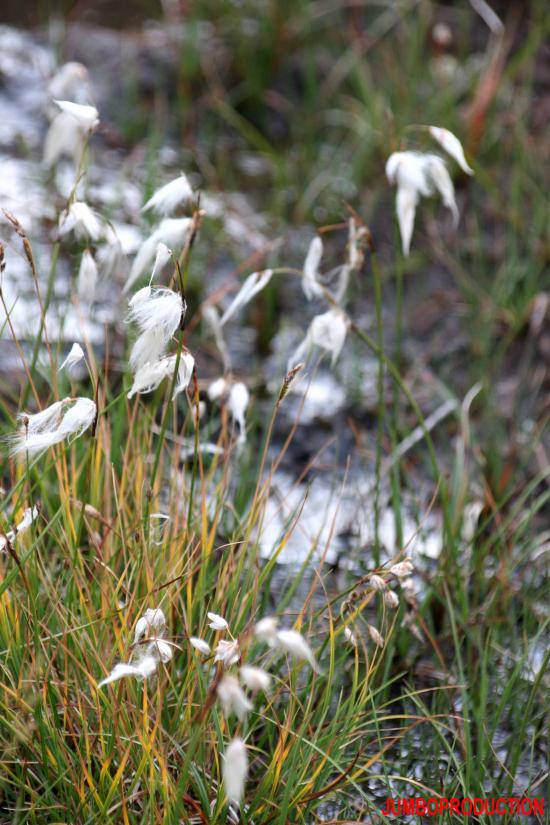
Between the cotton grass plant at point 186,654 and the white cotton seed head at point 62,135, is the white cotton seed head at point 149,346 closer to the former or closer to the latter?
the cotton grass plant at point 186,654

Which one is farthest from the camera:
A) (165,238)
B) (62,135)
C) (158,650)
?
(62,135)

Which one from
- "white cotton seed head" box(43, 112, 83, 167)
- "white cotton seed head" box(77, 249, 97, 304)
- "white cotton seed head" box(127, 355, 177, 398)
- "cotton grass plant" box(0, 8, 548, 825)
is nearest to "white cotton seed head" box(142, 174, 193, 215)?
"cotton grass plant" box(0, 8, 548, 825)

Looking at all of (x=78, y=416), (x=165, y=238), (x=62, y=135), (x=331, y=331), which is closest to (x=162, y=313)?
(x=78, y=416)

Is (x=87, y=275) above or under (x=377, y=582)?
above

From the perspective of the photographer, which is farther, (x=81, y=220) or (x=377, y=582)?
(x=81, y=220)

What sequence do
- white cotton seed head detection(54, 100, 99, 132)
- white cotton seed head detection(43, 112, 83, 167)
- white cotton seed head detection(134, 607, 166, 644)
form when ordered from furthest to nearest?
1. white cotton seed head detection(43, 112, 83, 167)
2. white cotton seed head detection(54, 100, 99, 132)
3. white cotton seed head detection(134, 607, 166, 644)

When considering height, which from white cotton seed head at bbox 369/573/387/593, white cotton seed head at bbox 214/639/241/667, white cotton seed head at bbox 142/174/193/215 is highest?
white cotton seed head at bbox 142/174/193/215

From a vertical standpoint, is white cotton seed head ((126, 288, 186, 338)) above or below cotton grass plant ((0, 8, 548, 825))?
above

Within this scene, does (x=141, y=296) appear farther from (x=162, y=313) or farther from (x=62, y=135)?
(x=62, y=135)

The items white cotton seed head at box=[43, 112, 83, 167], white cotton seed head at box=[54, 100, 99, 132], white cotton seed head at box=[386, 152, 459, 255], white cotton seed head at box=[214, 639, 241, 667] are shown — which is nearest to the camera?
white cotton seed head at box=[214, 639, 241, 667]

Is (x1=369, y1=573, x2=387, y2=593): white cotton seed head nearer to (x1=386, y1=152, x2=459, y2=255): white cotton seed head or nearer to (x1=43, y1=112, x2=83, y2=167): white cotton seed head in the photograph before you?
(x1=386, y1=152, x2=459, y2=255): white cotton seed head

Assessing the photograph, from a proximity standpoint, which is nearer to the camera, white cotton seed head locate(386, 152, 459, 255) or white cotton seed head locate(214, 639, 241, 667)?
white cotton seed head locate(214, 639, 241, 667)
